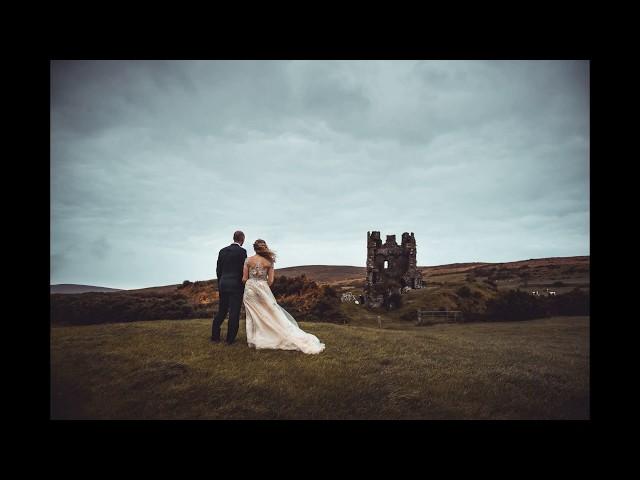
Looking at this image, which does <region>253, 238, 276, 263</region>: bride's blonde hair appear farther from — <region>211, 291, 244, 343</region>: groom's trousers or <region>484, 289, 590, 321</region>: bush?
<region>484, 289, 590, 321</region>: bush

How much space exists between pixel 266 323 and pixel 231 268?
2.08 metres

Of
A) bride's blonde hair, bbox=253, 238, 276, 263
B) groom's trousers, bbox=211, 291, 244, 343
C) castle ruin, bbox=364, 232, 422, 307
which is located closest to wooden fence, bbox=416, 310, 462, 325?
castle ruin, bbox=364, 232, 422, 307

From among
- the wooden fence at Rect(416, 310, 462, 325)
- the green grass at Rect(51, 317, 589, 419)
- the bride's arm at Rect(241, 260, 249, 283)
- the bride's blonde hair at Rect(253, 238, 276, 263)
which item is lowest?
the wooden fence at Rect(416, 310, 462, 325)

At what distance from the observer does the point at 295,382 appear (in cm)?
707

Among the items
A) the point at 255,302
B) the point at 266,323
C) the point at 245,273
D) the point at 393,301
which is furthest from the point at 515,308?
the point at 245,273

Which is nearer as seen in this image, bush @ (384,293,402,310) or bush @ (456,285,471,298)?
bush @ (456,285,471,298)

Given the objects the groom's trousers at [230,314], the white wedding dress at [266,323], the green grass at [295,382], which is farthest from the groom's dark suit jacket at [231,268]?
the green grass at [295,382]

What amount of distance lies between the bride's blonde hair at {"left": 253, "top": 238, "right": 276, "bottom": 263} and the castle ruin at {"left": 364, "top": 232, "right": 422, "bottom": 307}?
30.7 meters

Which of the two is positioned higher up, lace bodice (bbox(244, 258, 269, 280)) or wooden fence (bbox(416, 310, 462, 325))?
lace bodice (bbox(244, 258, 269, 280))

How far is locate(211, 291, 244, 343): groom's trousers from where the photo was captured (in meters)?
9.67

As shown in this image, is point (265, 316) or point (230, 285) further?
point (230, 285)

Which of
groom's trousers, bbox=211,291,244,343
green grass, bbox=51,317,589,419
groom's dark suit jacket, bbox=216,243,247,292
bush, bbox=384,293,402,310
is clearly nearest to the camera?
green grass, bbox=51,317,589,419

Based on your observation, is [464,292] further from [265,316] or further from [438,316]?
[265,316]

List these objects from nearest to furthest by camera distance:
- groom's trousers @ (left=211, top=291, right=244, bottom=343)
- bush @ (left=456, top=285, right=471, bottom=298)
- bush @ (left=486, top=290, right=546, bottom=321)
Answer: groom's trousers @ (left=211, top=291, right=244, bottom=343) < bush @ (left=486, top=290, right=546, bottom=321) < bush @ (left=456, top=285, right=471, bottom=298)
